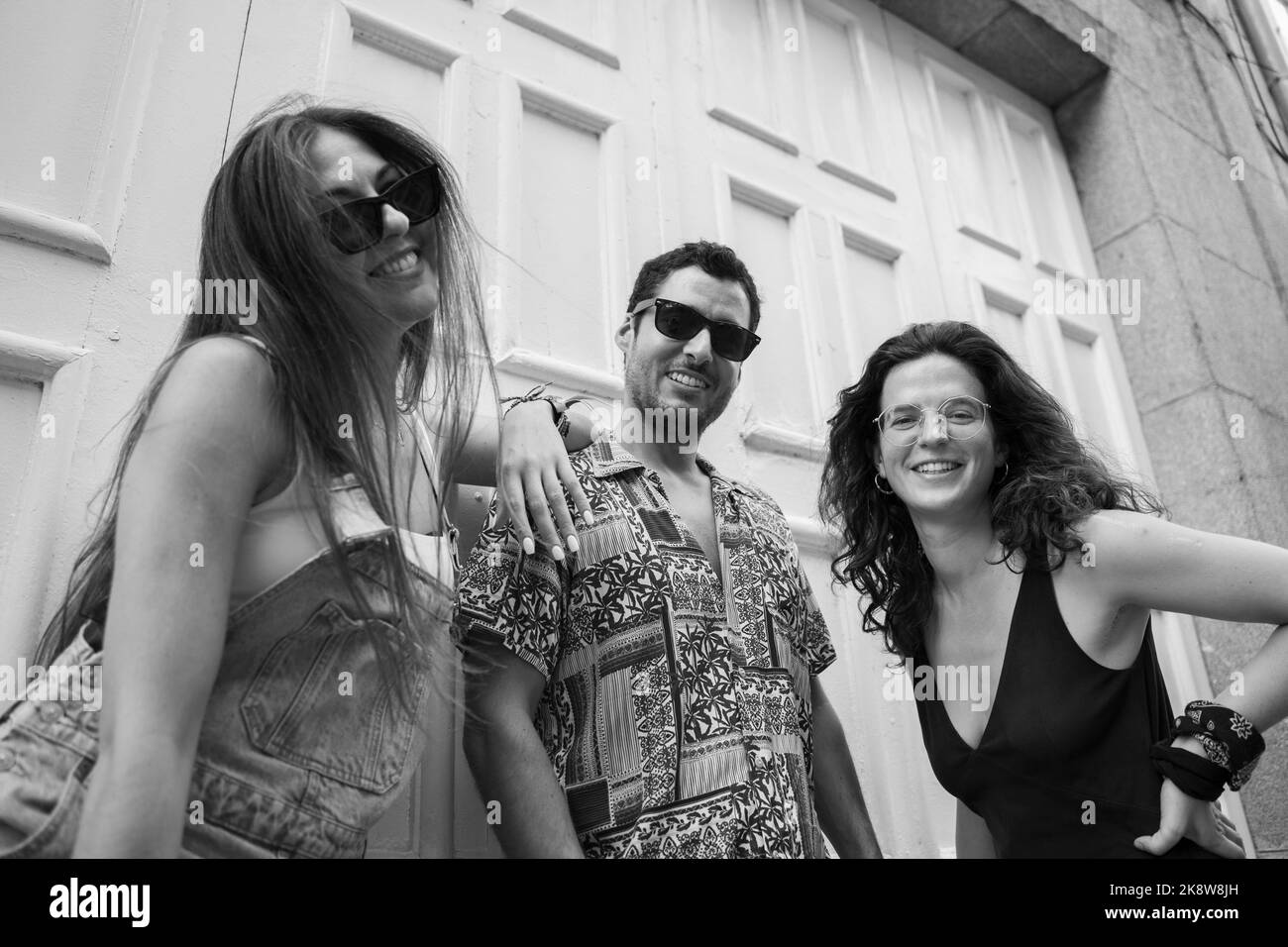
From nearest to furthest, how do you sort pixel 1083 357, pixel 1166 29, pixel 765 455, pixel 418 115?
pixel 418 115 < pixel 765 455 < pixel 1083 357 < pixel 1166 29

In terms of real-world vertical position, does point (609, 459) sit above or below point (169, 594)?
above

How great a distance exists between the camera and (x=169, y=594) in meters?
0.80

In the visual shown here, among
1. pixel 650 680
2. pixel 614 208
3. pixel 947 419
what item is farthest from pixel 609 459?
pixel 614 208

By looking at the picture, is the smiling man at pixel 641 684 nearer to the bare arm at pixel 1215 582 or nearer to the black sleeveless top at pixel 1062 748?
the black sleeveless top at pixel 1062 748

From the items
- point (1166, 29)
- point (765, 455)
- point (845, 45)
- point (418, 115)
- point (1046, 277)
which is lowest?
point (765, 455)

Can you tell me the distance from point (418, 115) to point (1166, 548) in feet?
6.34

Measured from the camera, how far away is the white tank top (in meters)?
0.95

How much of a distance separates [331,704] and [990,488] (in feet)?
4.57

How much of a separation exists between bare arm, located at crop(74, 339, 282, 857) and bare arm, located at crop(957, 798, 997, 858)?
151 cm

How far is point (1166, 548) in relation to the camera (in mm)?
1505

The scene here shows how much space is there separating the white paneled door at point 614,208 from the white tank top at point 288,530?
2.16 ft

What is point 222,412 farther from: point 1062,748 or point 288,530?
point 1062,748
